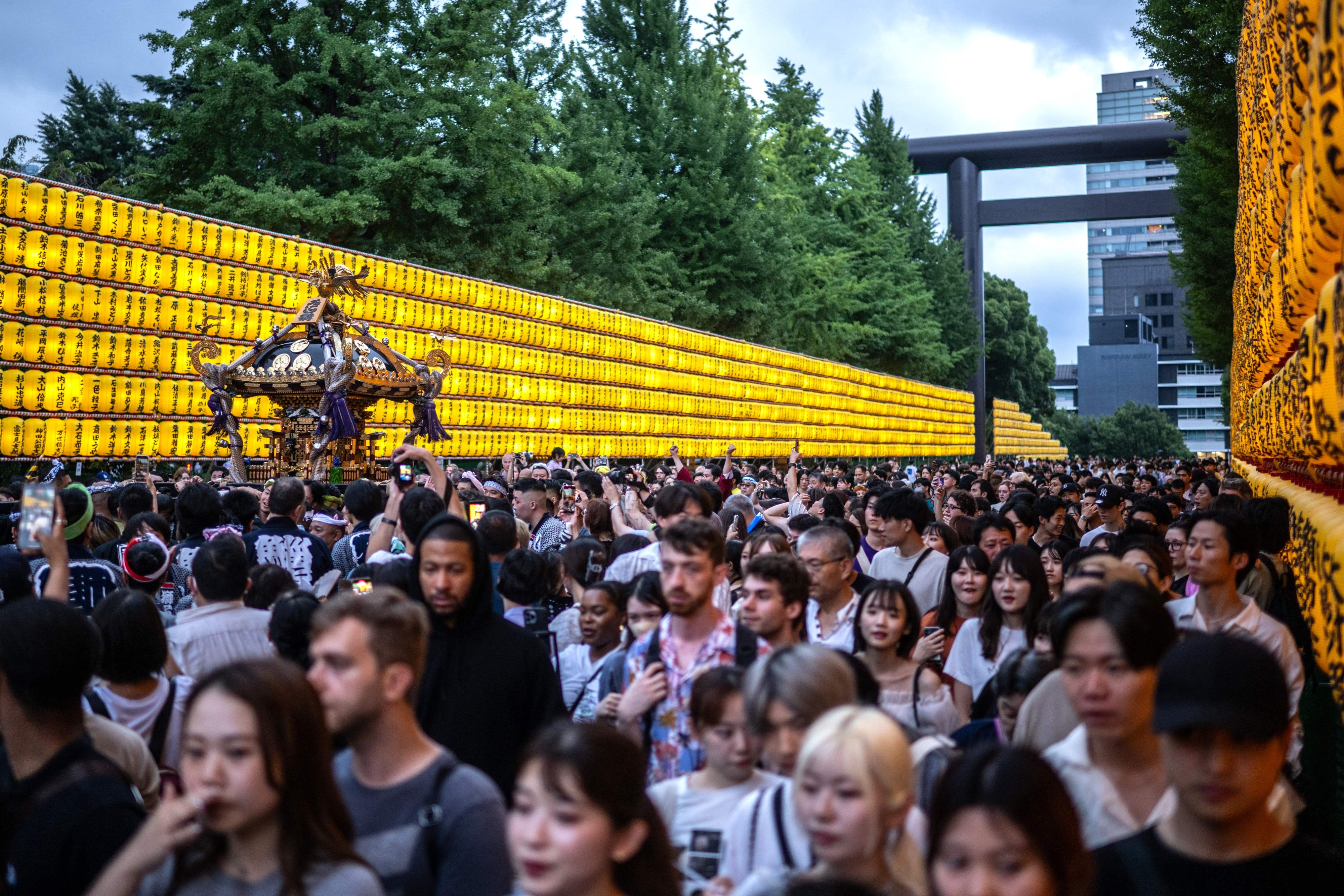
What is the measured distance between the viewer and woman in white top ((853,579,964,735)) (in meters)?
4.48

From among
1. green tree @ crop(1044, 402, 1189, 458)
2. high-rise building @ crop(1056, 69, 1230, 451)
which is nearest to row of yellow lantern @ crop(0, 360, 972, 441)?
green tree @ crop(1044, 402, 1189, 458)

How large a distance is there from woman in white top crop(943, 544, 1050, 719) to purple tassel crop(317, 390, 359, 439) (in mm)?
9158

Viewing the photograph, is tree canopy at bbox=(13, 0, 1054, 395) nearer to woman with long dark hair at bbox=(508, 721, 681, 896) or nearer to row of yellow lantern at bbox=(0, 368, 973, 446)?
row of yellow lantern at bbox=(0, 368, 973, 446)

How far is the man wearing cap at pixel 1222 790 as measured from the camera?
246 centimetres

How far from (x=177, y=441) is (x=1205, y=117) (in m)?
13.5

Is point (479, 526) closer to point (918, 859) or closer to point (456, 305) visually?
point (918, 859)

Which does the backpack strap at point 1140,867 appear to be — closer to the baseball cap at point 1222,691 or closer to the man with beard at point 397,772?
the baseball cap at point 1222,691

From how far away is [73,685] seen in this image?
3.11 m

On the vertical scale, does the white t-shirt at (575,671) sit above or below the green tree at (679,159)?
below

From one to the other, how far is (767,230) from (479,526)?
30.8 m

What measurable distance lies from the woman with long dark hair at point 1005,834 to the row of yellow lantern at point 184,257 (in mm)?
13113

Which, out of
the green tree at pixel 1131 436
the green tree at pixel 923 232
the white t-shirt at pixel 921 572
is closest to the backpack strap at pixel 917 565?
the white t-shirt at pixel 921 572

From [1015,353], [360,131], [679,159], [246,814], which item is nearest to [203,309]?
[360,131]

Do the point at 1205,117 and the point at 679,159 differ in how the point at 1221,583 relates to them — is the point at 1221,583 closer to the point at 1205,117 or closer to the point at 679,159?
the point at 1205,117
